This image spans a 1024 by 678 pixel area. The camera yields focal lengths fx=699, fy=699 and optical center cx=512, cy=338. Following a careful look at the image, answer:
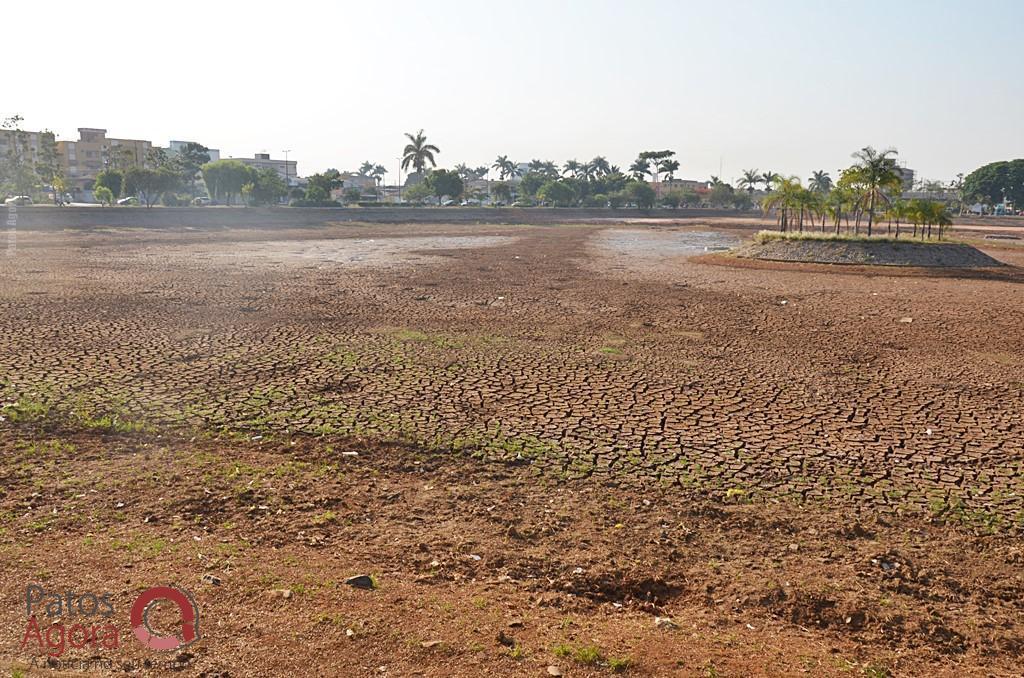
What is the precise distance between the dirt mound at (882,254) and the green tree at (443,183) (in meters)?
69.6

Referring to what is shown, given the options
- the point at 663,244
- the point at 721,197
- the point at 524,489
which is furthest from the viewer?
the point at 721,197

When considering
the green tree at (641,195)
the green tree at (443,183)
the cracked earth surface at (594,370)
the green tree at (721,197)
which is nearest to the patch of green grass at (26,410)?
the cracked earth surface at (594,370)

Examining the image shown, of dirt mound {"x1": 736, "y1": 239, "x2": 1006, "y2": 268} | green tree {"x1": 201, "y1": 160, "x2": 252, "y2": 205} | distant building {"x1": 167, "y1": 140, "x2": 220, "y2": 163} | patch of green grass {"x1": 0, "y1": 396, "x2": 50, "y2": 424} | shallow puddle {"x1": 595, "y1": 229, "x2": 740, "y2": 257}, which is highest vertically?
distant building {"x1": 167, "y1": 140, "x2": 220, "y2": 163}

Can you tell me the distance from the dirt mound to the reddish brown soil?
19.0 m

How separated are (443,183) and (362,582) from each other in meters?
99.4

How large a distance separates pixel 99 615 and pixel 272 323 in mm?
12920

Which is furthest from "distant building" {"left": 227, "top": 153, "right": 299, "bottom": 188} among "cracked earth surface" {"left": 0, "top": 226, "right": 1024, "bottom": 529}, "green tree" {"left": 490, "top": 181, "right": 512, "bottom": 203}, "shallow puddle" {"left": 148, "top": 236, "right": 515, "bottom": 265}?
"cracked earth surface" {"left": 0, "top": 226, "right": 1024, "bottom": 529}

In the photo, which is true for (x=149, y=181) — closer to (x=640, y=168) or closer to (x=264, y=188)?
(x=264, y=188)

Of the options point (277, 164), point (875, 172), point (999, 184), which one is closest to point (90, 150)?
point (277, 164)

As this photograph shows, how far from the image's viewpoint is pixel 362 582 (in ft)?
19.8

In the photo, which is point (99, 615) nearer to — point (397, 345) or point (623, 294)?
point (397, 345)

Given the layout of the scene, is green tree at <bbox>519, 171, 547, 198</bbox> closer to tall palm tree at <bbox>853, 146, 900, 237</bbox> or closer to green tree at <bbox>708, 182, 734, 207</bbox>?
green tree at <bbox>708, 182, 734, 207</bbox>

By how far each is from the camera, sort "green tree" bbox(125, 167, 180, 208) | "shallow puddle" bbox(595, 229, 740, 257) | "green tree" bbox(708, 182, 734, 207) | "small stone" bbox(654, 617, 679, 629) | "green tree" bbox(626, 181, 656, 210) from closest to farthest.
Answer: "small stone" bbox(654, 617, 679, 629) < "shallow puddle" bbox(595, 229, 740, 257) < "green tree" bbox(125, 167, 180, 208) < "green tree" bbox(626, 181, 656, 210) < "green tree" bbox(708, 182, 734, 207)

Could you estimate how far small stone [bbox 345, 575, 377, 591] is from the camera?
19.7 feet
